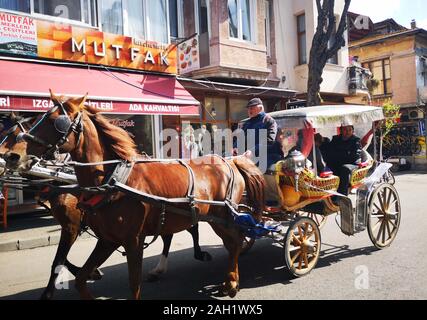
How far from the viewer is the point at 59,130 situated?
11.8ft

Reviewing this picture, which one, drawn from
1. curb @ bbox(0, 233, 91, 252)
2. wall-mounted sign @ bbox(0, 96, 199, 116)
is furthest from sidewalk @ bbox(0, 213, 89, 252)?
wall-mounted sign @ bbox(0, 96, 199, 116)

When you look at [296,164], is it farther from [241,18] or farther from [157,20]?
[241,18]

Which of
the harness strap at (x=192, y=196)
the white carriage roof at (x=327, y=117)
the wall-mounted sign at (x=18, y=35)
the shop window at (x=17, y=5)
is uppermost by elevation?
the shop window at (x=17, y=5)

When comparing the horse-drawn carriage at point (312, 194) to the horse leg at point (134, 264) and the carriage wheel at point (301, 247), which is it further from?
the horse leg at point (134, 264)

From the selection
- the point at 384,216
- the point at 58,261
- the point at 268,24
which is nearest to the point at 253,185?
the point at 58,261

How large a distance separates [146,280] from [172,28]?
10526 mm

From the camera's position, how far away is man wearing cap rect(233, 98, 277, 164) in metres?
5.56

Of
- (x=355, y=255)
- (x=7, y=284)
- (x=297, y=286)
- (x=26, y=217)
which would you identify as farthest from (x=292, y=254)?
(x=26, y=217)

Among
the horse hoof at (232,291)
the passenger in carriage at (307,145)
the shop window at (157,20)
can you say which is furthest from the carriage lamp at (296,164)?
the shop window at (157,20)

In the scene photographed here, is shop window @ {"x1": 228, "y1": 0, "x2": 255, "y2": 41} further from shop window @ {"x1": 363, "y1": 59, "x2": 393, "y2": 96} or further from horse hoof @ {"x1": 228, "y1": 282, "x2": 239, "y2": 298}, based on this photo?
shop window @ {"x1": 363, "y1": 59, "x2": 393, "y2": 96}

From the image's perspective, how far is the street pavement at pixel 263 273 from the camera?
469 cm

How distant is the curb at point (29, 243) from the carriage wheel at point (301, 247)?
504 centimetres

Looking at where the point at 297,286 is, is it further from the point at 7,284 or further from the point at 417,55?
the point at 417,55

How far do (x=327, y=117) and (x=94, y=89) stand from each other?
233 inches
